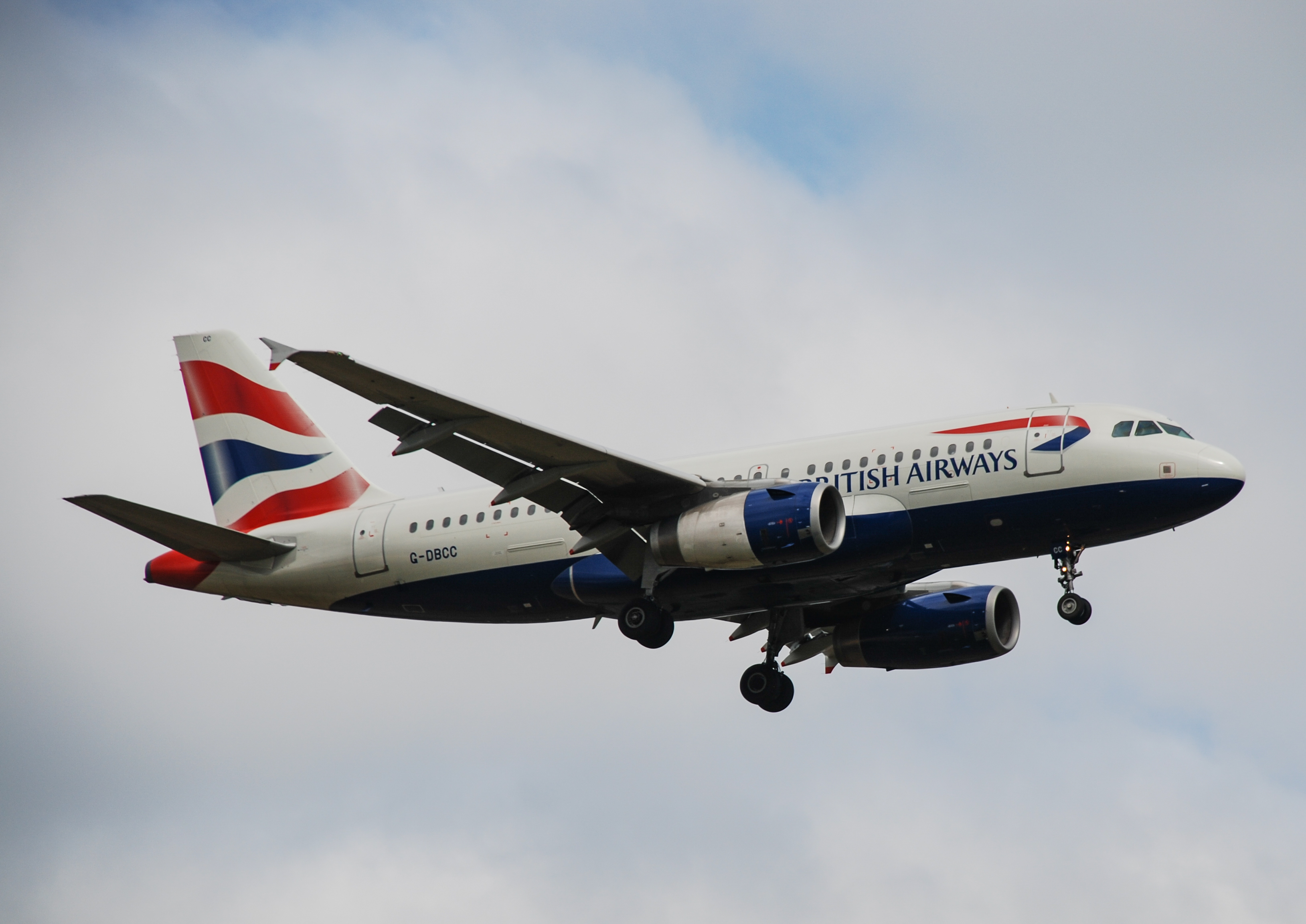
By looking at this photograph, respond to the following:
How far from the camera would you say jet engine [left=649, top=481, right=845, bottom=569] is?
30.1 metres

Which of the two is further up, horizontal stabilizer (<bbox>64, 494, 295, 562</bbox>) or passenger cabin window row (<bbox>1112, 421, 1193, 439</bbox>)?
passenger cabin window row (<bbox>1112, 421, 1193, 439</bbox>)

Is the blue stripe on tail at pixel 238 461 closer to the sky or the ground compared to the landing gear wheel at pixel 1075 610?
closer to the sky

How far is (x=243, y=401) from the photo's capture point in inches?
1567

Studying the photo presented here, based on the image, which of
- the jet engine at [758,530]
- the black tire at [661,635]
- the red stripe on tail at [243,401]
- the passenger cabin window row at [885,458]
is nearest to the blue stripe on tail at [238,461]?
the red stripe on tail at [243,401]

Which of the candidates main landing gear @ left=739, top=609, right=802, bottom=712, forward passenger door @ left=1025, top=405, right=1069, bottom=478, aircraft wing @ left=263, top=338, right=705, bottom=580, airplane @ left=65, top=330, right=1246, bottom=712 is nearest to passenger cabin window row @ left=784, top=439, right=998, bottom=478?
airplane @ left=65, top=330, right=1246, bottom=712

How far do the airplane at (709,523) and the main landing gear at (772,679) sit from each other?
0.16ft

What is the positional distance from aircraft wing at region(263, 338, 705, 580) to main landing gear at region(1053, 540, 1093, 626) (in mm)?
7358

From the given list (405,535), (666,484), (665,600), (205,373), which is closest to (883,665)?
(665,600)

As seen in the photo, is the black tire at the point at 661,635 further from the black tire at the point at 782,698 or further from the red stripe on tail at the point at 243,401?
the red stripe on tail at the point at 243,401

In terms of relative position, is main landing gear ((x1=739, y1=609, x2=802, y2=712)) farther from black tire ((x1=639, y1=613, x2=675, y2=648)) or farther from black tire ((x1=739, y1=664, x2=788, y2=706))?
black tire ((x1=639, y1=613, x2=675, y2=648))

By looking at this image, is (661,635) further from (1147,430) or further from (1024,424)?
(1147,430)

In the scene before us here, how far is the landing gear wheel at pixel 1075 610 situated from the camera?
3097cm

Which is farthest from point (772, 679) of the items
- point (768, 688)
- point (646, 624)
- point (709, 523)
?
point (709, 523)

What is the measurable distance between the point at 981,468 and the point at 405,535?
43.1ft
